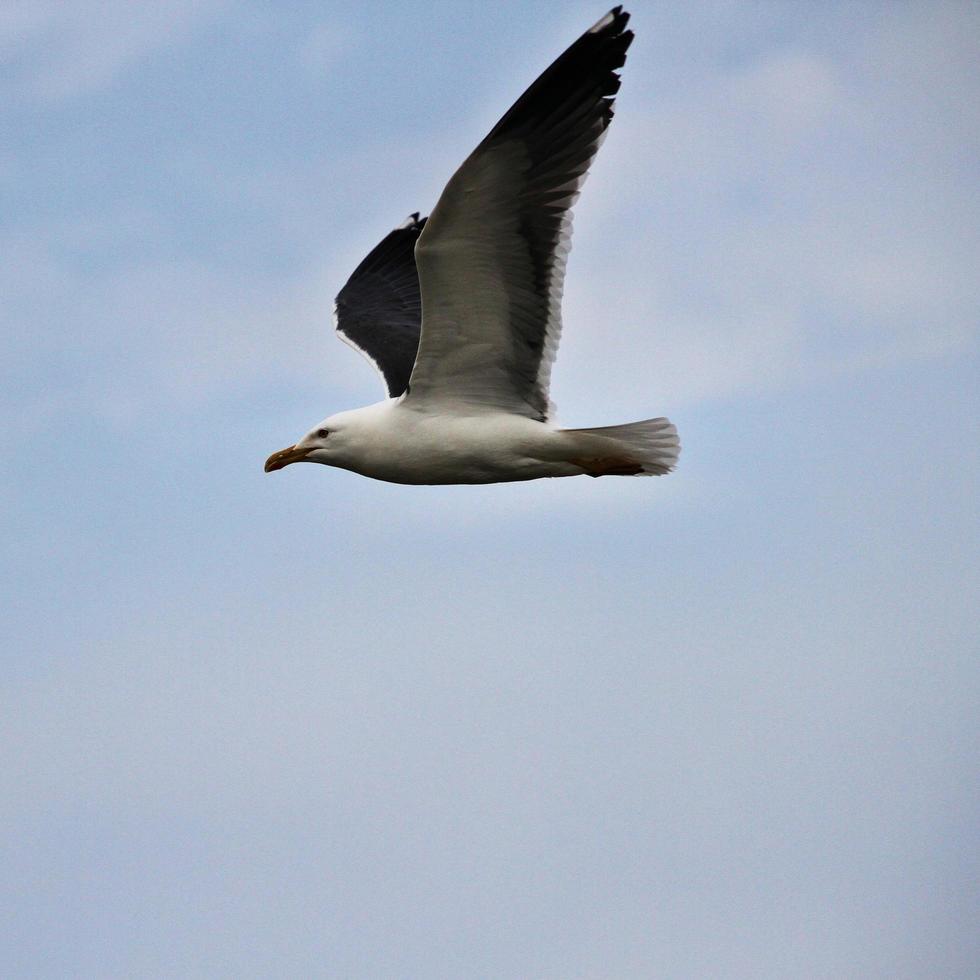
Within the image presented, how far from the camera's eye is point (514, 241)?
10.5m

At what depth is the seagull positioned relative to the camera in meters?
10.1

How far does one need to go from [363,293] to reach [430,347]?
434 centimetres

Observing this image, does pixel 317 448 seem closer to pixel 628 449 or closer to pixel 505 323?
pixel 505 323

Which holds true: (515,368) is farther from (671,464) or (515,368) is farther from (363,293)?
(363,293)

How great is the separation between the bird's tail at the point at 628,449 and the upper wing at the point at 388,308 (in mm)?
2036

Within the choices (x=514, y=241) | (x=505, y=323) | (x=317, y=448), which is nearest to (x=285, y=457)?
(x=317, y=448)

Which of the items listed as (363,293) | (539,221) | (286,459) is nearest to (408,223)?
(363,293)

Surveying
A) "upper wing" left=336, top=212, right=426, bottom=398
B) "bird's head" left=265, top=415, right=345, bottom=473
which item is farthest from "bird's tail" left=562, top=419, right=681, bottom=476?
"upper wing" left=336, top=212, right=426, bottom=398

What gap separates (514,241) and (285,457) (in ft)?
8.61

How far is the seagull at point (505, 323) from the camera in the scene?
10.1 m

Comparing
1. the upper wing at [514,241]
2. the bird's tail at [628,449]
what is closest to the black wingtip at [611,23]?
the upper wing at [514,241]

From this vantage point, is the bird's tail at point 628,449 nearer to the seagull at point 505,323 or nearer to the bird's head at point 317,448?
the seagull at point 505,323

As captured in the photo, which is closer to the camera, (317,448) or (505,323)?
(505,323)

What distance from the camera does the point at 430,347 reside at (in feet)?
36.5
